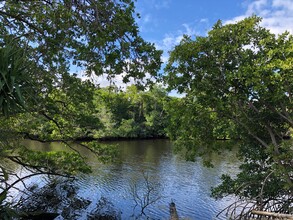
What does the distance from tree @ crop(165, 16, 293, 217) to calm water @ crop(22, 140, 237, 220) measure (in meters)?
4.06

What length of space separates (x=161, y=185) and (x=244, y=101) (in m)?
10.9

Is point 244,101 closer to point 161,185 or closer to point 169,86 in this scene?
point 169,86

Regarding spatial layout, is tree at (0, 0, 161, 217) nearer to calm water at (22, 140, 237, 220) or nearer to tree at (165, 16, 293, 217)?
tree at (165, 16, 293, 217)

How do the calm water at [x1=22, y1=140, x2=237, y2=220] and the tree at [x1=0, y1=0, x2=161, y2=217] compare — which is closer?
the tree at [x1=0, y1=0, x2=161, y2=217]

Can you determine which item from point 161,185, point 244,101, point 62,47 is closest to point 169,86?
point 244,101

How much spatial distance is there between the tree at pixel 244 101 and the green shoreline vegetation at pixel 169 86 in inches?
1.5

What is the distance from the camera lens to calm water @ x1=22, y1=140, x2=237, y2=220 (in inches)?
624

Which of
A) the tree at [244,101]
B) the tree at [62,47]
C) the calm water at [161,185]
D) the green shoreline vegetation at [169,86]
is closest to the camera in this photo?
the tree at [62,47]

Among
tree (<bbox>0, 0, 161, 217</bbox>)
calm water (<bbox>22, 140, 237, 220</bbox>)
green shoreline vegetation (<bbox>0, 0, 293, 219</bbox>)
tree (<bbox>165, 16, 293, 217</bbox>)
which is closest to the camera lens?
tree (<bbox>0, 0, 161, 217</bbox>)

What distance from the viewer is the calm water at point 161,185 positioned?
52.0 ft

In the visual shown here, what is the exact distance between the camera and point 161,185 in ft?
67.2

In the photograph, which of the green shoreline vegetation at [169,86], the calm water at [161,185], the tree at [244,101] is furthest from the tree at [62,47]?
→ the calm water at [161,185]

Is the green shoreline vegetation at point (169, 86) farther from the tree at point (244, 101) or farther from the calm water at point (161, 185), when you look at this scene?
the calm water at point (161, 185)

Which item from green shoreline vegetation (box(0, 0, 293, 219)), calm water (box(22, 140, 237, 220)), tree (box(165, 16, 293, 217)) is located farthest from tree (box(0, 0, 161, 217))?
calm water (box(22, 140, 237, 220))
